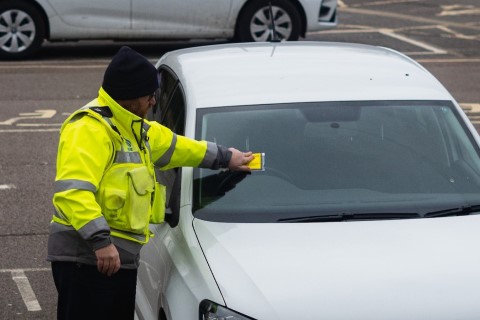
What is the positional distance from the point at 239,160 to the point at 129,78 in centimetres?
71

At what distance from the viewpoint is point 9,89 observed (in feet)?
46.8

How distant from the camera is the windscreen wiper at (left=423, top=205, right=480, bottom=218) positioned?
5.10 m

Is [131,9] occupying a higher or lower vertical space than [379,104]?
lower

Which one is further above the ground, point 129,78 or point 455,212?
point 129,78

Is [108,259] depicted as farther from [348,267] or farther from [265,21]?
[265,21]

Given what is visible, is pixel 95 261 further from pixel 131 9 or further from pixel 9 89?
pixel 131 9

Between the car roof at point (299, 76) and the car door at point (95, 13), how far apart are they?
9516 mm

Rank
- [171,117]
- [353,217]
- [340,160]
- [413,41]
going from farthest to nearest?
1. [413,41]
2. [171,117]
3. [340,160]
4. [353,217]

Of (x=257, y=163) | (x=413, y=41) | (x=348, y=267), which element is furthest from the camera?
(x=413, y=41)

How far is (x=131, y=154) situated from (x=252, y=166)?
669 millimetres

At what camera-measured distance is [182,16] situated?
16.1m

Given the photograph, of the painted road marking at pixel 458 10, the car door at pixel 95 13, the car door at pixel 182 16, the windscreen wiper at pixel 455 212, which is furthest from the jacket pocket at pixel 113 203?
the painted road marking at pixel 458 10

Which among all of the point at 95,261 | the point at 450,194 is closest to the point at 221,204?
the point at 95,261

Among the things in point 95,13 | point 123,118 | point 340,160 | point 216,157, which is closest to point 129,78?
point 123,118
